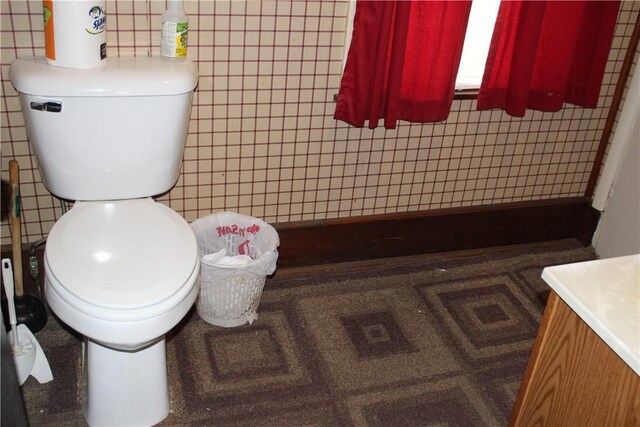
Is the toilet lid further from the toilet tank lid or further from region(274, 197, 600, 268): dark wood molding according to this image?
region(274, 197, 600, 268): dark wood molding

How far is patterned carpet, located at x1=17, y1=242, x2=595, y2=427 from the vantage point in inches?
76.3

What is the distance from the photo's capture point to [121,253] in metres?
1.72

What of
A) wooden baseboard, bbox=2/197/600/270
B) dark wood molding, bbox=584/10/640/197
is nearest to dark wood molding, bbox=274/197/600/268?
wooden baseboard, bbox=2/197/600/270

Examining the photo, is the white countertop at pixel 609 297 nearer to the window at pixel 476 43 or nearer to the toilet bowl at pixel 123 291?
the toilet bowl at pixel 123 291

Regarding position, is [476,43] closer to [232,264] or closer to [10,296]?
[232,264]

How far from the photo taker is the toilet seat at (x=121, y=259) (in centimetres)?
157

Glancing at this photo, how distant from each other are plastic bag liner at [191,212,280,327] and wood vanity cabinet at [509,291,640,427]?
1002mm

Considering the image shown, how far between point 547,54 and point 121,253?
157 centimetres

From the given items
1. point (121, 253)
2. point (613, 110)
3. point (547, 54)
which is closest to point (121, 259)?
point (121, 253)

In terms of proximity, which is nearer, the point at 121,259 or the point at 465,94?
Result: the point at 121,259

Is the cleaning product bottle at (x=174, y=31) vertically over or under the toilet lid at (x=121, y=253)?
over

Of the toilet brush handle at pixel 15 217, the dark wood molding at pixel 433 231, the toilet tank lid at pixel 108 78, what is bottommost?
the dark wood molding at pixel 433 231

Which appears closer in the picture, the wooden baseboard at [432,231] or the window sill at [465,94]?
the window sill at [465,94]

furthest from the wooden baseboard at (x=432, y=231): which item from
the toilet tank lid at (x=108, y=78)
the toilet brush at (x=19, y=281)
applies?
the toilet brush at (x=19, y=281)
